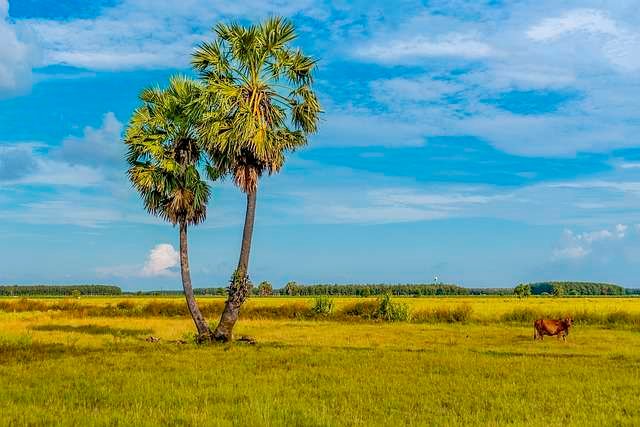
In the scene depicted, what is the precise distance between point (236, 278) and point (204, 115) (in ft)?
24.0

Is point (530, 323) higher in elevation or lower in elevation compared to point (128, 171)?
lower

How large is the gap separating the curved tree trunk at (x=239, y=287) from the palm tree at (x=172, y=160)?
2.19m

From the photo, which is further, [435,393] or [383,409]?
[435,393]

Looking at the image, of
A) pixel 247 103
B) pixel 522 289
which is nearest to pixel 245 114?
pixel 247 103

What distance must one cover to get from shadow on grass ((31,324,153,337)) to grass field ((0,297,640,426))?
3.78m

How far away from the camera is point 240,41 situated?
2780cm

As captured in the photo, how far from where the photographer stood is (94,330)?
108 ft

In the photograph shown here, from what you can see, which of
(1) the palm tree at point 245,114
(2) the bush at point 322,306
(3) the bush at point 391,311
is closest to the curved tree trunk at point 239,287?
(1) the palm tree at point 245,114

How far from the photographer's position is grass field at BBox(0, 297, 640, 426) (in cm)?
1112

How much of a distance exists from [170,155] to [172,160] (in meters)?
0.46

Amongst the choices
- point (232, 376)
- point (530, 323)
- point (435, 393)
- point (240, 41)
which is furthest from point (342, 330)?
point (435, 393)

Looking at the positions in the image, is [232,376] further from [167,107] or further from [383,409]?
[167,107]

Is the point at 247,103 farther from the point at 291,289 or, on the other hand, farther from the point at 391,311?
the point at 291,289

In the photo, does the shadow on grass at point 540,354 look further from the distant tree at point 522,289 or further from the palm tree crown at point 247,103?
the distant tree at point 522,289
